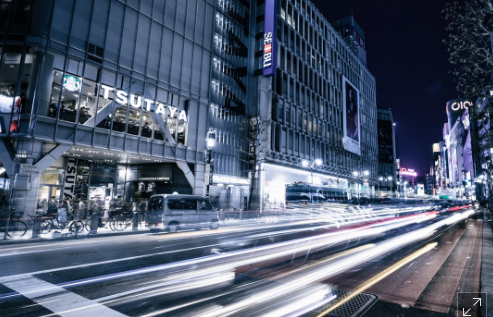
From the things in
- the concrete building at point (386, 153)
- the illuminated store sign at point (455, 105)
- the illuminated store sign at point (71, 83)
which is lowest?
the illuminated store sign at point (71, 83)

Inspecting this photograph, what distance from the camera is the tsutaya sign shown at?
21.2 metres

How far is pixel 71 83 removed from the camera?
19266mm

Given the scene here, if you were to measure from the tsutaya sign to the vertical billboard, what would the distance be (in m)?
41.5

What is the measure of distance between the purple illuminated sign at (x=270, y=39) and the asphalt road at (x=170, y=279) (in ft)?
97.6

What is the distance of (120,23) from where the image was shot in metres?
22.0

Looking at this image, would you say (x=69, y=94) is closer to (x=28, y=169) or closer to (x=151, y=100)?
(x=28, y=169)

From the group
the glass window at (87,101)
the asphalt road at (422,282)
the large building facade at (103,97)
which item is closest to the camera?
the asphalt road at (422,282)

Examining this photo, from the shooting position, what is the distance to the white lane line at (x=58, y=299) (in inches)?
179

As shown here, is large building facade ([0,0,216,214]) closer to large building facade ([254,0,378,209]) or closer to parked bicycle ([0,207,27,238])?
parked bicycle ([0,207,27,238])

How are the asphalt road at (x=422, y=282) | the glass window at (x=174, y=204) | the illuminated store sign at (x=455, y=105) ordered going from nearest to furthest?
1. the asphalt road at (x=422, y=282)
2. the glass window at (x=174, y=204)
3. the illuminated store sign at (x=455, y=105)

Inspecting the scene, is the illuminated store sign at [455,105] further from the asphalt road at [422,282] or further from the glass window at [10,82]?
the glass window at [10,82]

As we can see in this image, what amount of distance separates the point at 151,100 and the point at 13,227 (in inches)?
555

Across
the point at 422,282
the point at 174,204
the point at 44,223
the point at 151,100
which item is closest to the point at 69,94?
the point at 151,100

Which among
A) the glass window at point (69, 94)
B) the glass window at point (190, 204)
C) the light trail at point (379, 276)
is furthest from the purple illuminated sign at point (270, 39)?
the light trail at point (379, 276)
